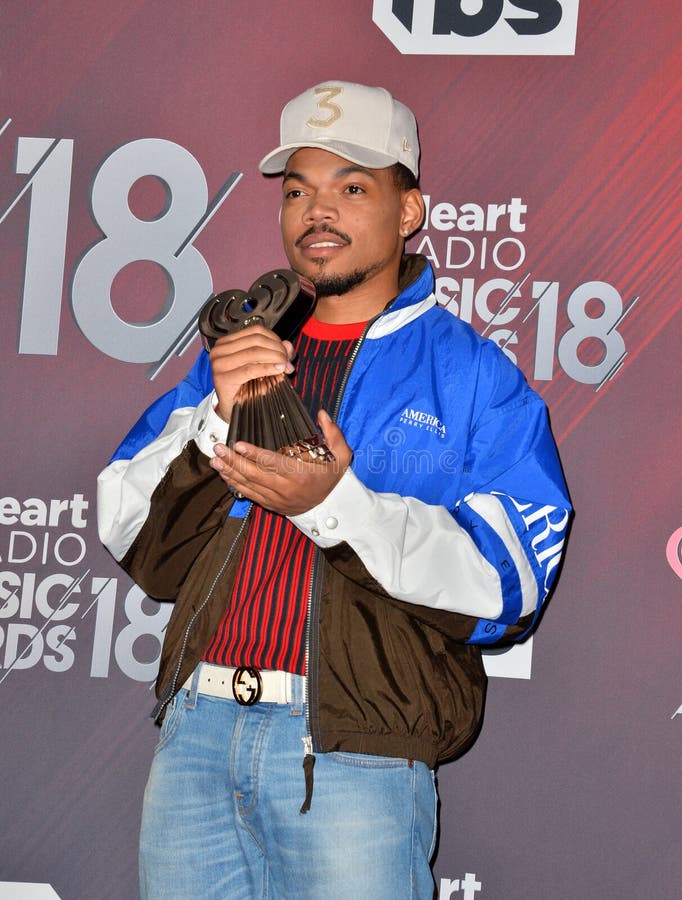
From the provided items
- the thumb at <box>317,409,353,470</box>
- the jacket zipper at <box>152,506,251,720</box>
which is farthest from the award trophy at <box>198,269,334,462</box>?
the jacket zipper at <box>152,506,251,720</box>

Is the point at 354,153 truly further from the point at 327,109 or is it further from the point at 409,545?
the point at 409,545

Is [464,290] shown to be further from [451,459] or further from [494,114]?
[451,459]

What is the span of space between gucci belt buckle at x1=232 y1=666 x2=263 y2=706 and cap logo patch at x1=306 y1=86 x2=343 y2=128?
877 millimetres

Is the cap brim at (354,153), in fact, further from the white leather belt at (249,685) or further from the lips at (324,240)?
the white leather belt at (249,685)

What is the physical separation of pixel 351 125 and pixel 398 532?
0.71 metres

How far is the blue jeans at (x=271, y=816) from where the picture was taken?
1420 millimetres

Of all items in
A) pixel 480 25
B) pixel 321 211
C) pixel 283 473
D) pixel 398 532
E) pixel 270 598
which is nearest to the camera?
pixel 283 473

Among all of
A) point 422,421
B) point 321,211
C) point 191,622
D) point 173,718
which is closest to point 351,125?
point 321,211

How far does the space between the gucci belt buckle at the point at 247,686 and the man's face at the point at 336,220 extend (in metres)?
0.64

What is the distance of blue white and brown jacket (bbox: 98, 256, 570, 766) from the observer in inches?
57.4

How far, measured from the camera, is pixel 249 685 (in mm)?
1501

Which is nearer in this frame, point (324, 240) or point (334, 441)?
point (334, 441)

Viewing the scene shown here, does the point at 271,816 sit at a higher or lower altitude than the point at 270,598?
lower

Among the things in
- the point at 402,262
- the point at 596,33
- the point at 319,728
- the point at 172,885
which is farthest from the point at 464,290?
the point at 172,885
